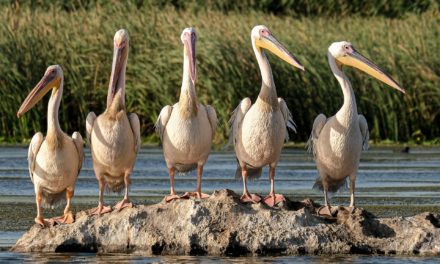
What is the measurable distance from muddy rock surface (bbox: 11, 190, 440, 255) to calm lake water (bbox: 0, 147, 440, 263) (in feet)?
0.46

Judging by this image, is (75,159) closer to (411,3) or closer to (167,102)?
(167,102)

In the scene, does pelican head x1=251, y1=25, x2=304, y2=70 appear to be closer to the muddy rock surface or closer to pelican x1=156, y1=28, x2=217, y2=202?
pelican x1=156, y1=28, x2=217, y2=202

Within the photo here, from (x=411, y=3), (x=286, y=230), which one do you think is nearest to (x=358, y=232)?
(x=286, y=230)

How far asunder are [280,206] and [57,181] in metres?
1.78

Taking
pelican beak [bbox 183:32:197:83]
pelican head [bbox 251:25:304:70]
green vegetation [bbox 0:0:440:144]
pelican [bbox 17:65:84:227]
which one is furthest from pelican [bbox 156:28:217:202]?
green vegetation [bbox 0:0:440:144]

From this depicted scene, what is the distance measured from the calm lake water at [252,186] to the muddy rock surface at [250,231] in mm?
140

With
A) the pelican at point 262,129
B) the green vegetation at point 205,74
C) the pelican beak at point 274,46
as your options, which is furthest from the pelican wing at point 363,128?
the green vegetation at point 205,74

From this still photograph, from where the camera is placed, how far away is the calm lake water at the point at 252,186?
9.28 m

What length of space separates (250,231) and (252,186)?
5.14 m

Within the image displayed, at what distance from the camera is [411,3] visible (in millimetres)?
32750

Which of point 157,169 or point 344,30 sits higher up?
point 344,30

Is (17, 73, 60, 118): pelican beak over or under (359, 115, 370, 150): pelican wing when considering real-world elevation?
over

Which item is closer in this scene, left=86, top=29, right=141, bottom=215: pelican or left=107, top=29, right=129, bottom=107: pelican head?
left=86, top=29, right=141, bottom=215: pelican

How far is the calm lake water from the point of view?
928 centimetres
